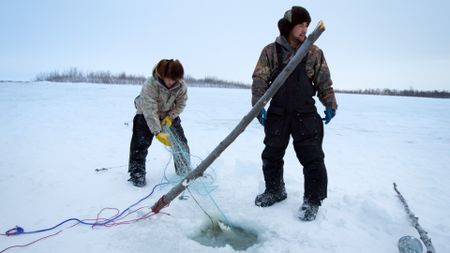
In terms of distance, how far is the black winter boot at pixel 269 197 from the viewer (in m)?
3.09

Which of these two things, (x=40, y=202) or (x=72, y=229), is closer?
(x=72, y=229)

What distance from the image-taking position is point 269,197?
10.2 ft

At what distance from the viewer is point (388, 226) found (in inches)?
109

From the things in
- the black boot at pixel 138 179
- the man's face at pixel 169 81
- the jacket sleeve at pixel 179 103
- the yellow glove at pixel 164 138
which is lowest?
the black boot at pixel 138 179

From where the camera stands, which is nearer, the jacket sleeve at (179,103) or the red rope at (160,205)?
the red rope at (160,205)

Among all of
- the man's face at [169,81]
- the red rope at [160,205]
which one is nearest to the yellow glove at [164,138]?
the man's face at [169,81]

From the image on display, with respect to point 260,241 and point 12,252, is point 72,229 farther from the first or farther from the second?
point 260,241

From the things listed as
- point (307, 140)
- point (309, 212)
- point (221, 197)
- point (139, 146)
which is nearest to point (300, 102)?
point (307, 140)

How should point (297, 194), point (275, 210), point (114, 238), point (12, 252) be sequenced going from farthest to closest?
point (297, 194), point (275, 210), point (114, 238), point (12, 252)

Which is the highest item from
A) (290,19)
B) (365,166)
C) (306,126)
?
(290,19)

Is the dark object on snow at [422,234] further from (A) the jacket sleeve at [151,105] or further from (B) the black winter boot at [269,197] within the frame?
(A) the jacket sleeve at [151,105]

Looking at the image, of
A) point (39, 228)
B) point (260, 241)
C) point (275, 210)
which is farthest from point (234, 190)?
point (39, 228)

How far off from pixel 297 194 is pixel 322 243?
3.00 ft

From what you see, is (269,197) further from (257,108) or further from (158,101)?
(158,101)
